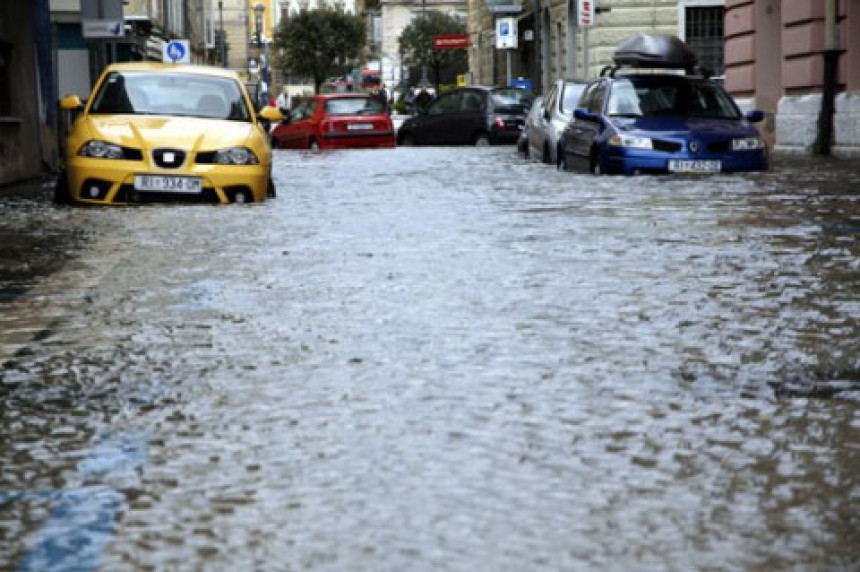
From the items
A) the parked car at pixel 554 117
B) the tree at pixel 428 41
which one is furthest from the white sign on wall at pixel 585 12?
the tree at pixel 428 41

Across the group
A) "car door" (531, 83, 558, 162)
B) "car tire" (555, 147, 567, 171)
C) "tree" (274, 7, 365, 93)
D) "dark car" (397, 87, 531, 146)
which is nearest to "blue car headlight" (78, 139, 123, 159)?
"car tire" (555, 147, 567, 171)

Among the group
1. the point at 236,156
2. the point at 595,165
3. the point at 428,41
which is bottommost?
the point at 595,165

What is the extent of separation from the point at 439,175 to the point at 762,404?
54.6ft

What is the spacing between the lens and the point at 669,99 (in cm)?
2136

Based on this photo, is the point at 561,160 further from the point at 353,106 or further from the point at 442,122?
the point at 442,122

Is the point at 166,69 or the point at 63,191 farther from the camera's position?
the point at 166,69

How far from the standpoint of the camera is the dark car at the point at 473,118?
3831 centimetres

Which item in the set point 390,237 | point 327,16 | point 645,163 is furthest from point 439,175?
point 327,16

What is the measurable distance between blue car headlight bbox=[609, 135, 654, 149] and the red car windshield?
17550 mm

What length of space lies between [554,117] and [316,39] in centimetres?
9198

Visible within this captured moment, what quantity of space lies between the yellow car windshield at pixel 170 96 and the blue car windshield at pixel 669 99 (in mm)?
5658

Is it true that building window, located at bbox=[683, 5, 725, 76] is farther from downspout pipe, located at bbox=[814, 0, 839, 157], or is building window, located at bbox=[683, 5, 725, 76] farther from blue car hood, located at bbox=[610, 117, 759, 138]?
blue car hood, located at bbox=[610, 117, 759, 138]

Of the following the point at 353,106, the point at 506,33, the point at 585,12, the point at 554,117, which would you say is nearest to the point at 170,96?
the point at 554,117

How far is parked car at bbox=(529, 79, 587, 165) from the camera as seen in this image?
25.0 m
